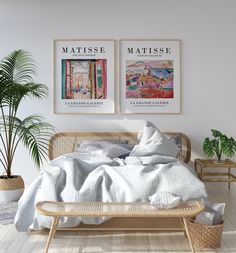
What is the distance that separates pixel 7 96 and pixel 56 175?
1.66 m

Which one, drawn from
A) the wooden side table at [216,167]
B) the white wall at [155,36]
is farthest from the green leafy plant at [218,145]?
the white wall at [155,36]

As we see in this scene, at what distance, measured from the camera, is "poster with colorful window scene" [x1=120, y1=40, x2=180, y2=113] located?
217 inches

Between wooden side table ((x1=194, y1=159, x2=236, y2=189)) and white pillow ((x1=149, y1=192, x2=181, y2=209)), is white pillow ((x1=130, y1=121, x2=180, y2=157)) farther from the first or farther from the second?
Answer: white pillow ((x1=149, y1=192, x2=181, y2=209))

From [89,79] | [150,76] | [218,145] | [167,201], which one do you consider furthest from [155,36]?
[167,201]

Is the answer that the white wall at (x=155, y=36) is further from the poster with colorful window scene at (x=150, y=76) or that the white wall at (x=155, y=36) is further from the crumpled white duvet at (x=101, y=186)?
the crumpled white duvet at (x=101, y=186)

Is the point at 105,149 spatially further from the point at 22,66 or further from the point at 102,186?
the point at 22,66

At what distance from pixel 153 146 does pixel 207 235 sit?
4.73ft

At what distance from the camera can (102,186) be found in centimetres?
323

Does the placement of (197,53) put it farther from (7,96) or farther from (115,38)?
(7,96)

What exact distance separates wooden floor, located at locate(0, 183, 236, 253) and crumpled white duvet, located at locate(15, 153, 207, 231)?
13 cm

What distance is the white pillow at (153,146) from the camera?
160 inches

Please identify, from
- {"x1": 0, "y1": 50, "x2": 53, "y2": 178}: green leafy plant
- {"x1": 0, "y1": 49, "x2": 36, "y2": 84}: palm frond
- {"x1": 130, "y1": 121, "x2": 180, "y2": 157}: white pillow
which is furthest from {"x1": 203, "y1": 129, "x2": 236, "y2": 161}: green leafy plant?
{"x1": 0, "y1": 49, "x2": 36, "y2": 84}: palm frond

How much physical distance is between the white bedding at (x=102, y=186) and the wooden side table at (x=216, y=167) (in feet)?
4.99

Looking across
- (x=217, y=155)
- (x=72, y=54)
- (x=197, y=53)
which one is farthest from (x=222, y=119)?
(x=72, y=54)
